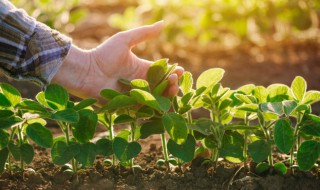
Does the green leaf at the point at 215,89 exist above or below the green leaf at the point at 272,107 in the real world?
above

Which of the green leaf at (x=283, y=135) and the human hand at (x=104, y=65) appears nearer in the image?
the green leaf at (x=283, y=135)

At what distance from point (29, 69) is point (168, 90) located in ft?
1.76

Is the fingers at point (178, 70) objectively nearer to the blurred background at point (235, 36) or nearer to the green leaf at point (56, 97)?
the green leaf at point (56, 97)

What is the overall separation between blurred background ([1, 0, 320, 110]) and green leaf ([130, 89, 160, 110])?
2.19 metres

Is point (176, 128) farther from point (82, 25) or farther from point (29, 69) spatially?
point (82, 25)

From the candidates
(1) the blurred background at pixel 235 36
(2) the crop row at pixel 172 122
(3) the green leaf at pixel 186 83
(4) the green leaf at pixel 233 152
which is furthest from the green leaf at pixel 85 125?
(1) the blurred background at pixel 235 36

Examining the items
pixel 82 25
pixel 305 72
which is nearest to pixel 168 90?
pixel 305 72

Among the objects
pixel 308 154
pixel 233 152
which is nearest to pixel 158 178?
pixel 233 152

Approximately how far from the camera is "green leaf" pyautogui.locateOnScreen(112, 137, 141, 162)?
6.82 feet

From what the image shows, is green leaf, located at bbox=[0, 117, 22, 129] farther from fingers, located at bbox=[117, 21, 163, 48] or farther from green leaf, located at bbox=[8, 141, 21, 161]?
fingers, located at bbox=[117, 21, 163, 48]

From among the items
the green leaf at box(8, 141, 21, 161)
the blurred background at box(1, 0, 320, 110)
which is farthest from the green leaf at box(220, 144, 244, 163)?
the blurred background at box(1, 0, 320, 110)

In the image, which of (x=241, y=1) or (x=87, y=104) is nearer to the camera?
(x=87, y=104)

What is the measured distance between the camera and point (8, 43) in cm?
234

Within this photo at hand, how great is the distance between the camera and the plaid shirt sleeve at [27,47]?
233 centimetres
